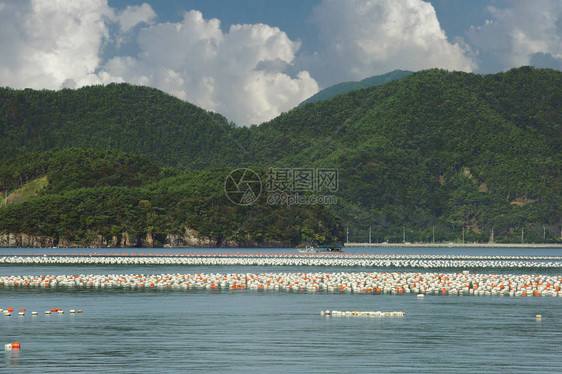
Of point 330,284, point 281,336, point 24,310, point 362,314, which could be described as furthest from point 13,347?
point 330,284

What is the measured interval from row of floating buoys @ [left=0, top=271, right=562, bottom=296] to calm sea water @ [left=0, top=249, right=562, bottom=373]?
607 centimetres

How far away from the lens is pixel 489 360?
30469 millimetres

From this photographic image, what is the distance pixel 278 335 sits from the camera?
121 ft

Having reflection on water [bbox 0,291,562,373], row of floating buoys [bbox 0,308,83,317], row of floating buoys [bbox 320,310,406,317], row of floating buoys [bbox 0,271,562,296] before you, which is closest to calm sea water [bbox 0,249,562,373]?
reflection on water [bbox 0,291,562,373]

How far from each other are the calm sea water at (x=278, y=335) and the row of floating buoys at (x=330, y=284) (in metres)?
6.07

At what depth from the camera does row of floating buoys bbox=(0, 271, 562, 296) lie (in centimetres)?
6075

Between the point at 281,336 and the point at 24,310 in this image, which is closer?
the point at 281,336

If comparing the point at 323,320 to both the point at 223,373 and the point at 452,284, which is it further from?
the point at 452,284

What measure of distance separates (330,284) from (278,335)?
2727cm

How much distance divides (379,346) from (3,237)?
570ft

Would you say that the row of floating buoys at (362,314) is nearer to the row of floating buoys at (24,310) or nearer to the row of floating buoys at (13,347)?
the row of floating buoys at (24,310)

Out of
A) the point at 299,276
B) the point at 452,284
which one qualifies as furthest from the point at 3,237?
the point at 452,284

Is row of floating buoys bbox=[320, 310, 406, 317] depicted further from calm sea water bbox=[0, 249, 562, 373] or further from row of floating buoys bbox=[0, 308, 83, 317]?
row of floating buoys bbox=[0, 308, 83, 317]

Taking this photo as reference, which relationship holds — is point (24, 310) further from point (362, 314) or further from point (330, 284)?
point (330, 284)
